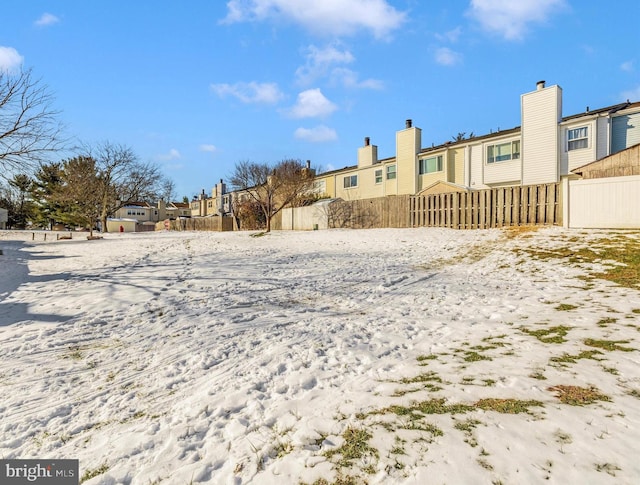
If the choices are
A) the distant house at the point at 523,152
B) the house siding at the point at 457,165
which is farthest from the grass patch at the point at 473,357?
the house siding at the point at 457,165

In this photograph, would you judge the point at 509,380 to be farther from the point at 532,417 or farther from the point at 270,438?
the point at 270,438

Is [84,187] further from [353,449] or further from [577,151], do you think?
[577,151]

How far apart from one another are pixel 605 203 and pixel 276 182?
87.8 feet

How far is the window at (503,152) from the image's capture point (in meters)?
24.8

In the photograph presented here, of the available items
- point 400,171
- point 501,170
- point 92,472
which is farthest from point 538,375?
point 400,171

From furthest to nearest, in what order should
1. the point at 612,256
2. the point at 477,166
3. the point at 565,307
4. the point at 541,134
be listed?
the point at 477,166 < the point at 541,134 < the point at 612,256 < the point at 565,307

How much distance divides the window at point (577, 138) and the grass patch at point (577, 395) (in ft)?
81.1

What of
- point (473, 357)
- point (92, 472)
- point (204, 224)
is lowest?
point (92, 472)

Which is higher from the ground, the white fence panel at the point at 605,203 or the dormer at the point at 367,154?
the dormer at the point at 367,154

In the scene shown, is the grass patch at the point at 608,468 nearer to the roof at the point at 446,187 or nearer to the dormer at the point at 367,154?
the roof at the point at 446,187

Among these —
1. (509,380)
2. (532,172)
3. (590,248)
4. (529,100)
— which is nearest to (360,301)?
(509,380)

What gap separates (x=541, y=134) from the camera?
23219mm

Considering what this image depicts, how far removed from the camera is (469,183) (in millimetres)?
27188

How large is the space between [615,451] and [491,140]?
27.6 metres
